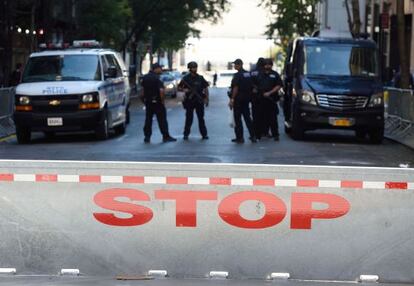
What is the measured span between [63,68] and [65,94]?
1.08m

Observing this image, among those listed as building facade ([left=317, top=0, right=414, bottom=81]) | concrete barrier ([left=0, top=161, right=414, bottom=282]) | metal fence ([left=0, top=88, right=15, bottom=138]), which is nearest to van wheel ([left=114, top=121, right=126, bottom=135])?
metal fence ([left=0, top=88, right=15, bottom=138])

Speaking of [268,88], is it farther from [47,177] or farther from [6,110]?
[47,177]

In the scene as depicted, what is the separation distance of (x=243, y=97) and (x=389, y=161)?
12.1 ft

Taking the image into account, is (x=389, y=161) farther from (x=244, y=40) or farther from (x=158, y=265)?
(x=244, y=40)

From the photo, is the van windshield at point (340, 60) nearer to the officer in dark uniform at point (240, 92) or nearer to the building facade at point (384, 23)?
the officer in dark uniform at point (240, 92)

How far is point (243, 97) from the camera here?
18797mm

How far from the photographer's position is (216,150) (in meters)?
17.5

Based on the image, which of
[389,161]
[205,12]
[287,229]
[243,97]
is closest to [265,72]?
[243,97]

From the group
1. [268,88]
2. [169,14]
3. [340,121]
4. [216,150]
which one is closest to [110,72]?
[268,88]

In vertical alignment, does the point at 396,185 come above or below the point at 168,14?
below

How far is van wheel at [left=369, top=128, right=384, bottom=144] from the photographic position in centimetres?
2045

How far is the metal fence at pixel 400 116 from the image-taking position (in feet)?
73.4

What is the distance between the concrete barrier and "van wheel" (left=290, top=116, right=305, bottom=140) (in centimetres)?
1317

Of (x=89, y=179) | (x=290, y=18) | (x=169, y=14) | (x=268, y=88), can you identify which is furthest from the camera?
(x=169, y=14)
